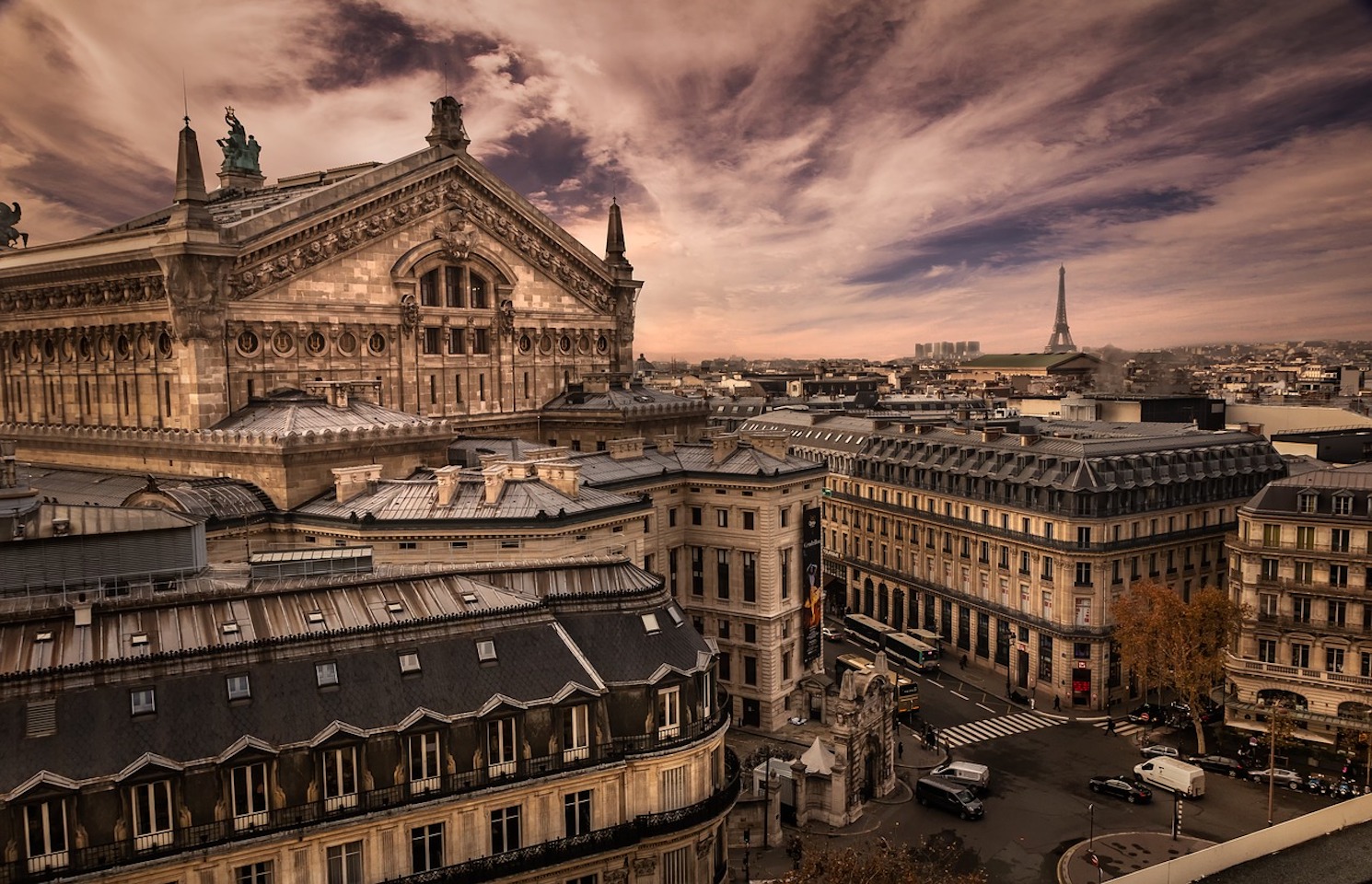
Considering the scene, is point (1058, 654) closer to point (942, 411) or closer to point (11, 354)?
point (942, 411)

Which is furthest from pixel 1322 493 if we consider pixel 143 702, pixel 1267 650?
pixel 143 702

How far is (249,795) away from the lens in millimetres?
31969

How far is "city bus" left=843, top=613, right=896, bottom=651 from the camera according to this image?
90.1m

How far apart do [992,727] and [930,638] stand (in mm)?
15387

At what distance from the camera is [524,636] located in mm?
38094

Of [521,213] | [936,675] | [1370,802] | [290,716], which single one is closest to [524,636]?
[290,716]

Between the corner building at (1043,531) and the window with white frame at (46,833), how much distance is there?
65.0 metres

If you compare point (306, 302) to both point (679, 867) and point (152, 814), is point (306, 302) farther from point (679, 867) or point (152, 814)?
point (679, 867)

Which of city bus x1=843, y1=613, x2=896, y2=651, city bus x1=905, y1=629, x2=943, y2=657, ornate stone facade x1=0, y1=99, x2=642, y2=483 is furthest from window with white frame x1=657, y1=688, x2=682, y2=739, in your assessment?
city bus x1=843, y1=613, x2=896, y2=651

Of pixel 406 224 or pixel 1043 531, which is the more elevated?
pixel 406 224

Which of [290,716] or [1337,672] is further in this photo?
[1337,672]

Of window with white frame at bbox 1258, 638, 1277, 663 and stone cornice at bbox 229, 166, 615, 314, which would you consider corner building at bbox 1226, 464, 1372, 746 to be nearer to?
window with white frame at bbox 1258, 638, 1277, 663

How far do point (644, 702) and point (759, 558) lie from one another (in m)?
31.0

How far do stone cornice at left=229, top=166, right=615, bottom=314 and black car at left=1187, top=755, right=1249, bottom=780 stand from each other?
55.0 meters
